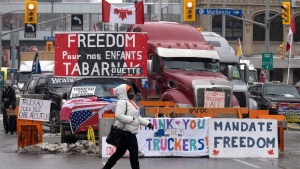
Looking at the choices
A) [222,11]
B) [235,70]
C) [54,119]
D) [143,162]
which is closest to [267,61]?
[222,11]

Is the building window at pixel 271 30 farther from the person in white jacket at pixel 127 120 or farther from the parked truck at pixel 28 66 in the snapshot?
the person in white jacket at pixel 127 120

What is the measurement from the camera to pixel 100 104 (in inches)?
763

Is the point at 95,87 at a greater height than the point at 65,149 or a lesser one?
greater

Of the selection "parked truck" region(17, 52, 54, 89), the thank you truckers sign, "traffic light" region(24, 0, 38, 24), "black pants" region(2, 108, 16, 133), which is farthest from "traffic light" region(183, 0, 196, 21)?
the thank you truckers sign

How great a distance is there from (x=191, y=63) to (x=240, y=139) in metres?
6.94

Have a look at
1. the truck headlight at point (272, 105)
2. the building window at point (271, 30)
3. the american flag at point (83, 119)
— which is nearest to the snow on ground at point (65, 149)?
the american flag at point (83, 119)

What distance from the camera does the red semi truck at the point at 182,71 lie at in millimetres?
23156

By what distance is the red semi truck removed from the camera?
23156mm

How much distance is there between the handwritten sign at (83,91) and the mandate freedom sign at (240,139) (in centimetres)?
375

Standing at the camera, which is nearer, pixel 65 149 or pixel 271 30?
pixel 65 149

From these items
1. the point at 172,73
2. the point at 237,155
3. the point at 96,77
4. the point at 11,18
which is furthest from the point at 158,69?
the point at 11,18

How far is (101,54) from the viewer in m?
23.7

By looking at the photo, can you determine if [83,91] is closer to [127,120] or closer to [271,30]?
[127,120]

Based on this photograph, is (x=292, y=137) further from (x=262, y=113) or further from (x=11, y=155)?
(x=11, y=155)
